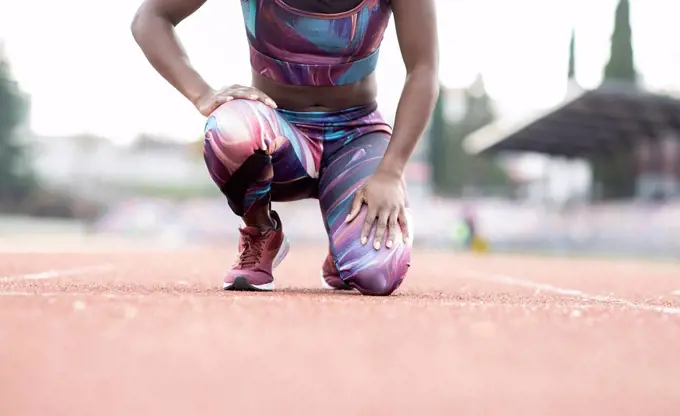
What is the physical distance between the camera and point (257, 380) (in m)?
1.36

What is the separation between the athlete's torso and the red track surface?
132cm

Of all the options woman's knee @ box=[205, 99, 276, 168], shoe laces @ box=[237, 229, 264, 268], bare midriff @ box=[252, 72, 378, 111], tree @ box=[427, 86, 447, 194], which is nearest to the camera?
woman's knee @ box=[205, 99, 276, 168]

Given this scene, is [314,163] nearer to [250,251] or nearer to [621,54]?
[250,251]

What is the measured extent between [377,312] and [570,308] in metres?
0.71

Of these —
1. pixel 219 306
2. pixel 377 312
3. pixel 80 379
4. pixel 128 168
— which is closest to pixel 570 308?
pixel 377 312

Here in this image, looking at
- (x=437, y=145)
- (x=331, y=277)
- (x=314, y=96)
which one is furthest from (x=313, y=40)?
(x=437, y=145)

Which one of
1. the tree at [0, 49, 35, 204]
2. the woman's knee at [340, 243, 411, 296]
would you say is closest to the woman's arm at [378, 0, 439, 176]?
the woman's knee at [340, 243, 411, 296]

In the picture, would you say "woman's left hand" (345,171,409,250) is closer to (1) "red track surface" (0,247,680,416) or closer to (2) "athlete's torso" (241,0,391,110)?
(2) "athlete's torso" (241,0,391,110)

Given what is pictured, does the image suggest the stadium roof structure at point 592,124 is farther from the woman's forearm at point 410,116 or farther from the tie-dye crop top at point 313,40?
the woman's forearm at point 410,116

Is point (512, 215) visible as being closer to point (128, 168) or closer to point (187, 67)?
point (187, 67)

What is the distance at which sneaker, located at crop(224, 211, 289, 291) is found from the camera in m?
3.31

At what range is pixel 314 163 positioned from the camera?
3.59 metres

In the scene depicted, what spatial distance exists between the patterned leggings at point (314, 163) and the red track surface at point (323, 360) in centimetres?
74

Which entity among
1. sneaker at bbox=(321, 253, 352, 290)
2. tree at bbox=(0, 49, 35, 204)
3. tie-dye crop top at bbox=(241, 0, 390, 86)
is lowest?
tree at bbox=(0, 49, 35, 204)
